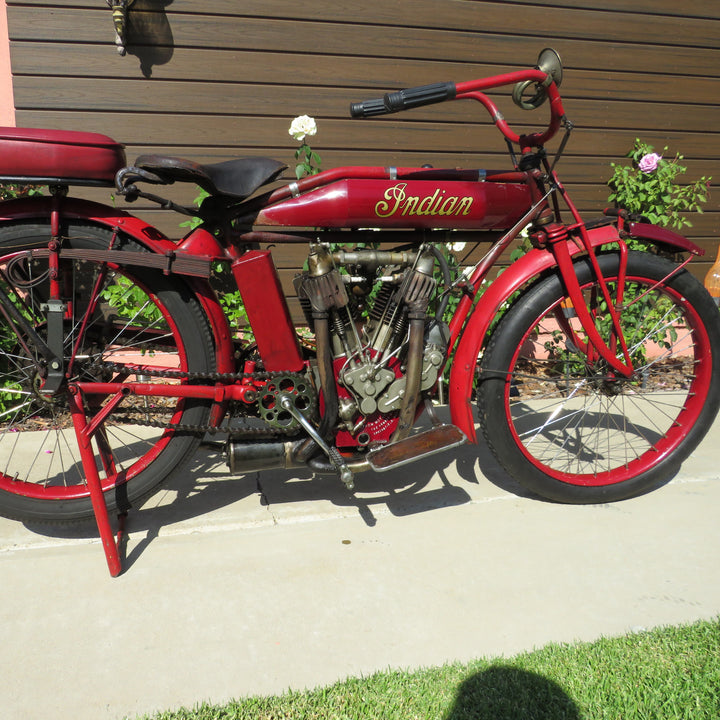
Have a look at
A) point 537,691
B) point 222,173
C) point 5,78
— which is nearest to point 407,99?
point 222,173

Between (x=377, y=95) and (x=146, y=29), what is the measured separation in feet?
5.11

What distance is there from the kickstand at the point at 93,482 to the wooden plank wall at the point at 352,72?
236cm

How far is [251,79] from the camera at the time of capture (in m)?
4.18

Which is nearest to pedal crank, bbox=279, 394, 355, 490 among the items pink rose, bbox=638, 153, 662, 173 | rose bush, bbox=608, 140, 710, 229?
rose bush, bbox=608, 140, 710, 229

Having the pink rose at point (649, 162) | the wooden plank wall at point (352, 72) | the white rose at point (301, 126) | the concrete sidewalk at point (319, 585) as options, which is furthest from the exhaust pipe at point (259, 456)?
the pink rose at point (649, 162)

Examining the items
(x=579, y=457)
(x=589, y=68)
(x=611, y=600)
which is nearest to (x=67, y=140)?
(x=611, y=600)

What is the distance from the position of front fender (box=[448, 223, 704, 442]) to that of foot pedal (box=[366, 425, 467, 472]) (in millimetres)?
155

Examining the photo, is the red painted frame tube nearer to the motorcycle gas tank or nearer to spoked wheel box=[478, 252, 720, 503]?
the motorcycle gas tank

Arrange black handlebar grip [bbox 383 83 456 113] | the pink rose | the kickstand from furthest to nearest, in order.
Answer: the pink rose → the kickstand → black handlebar grip [bbox 383 83 456 113]

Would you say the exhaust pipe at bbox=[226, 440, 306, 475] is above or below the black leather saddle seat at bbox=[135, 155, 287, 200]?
below

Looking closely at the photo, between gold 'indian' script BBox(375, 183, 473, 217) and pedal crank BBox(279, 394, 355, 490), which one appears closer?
gold 'indian' script BBox(375, 183, 473, 217)

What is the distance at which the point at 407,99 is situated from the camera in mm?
1957

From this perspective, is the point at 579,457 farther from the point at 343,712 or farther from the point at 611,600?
the point at 343,712

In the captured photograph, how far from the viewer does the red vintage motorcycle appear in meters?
2.11
